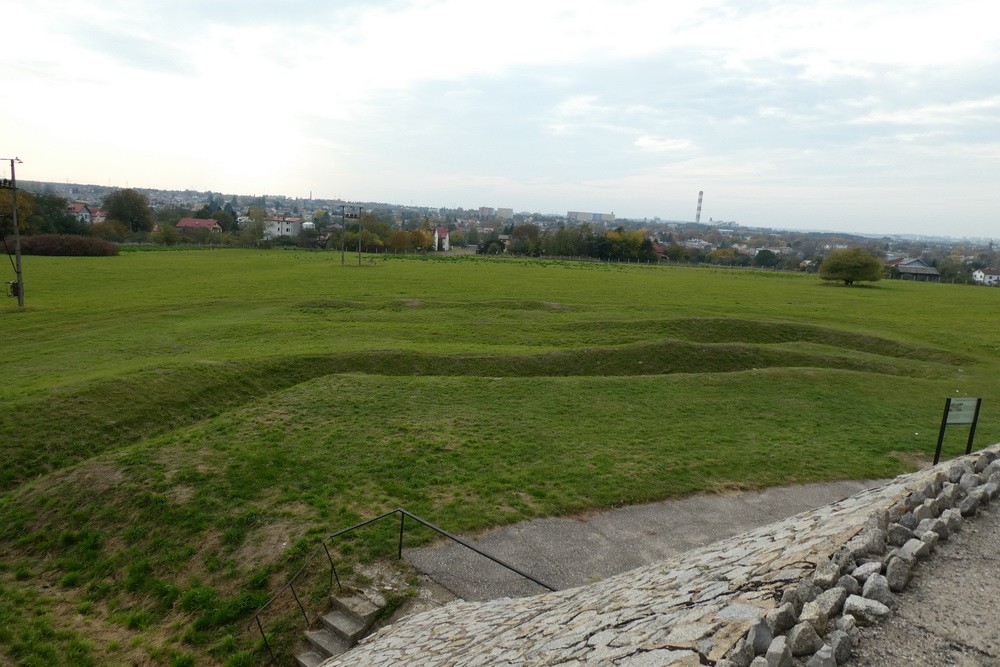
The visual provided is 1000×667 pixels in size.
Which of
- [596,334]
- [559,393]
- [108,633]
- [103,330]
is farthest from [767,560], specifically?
[103,330]

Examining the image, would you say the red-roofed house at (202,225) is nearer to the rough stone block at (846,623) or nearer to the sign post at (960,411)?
the sign post at (960,411)

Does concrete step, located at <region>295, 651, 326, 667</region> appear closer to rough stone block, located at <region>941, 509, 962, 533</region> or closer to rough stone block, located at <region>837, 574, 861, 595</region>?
rough stone block, located at <region>837, 574, 861, 595</region>

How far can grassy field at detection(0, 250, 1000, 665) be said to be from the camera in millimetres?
9734

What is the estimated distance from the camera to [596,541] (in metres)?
10.5

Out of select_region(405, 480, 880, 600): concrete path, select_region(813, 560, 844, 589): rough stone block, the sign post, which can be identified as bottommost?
select_region(405, 480, 880, 600): concrete path

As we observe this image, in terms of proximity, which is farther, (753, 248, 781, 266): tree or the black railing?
(753, 248, 781, 266): tree

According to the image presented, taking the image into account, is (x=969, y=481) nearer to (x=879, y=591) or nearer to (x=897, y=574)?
(x=897, y=574)

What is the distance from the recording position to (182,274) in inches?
2197

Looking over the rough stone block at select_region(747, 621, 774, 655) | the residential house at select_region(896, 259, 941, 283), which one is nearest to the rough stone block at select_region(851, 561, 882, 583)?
the rough stone block at select_region(747, 621, 774, 655)

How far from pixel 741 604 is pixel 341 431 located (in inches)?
472

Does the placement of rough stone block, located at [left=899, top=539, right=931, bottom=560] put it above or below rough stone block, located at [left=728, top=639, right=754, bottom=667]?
above

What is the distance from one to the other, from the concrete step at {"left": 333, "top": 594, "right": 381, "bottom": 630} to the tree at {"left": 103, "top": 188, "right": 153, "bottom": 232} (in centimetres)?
13276

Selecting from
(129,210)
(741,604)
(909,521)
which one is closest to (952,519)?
(909,521)

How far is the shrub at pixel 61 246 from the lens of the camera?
70.2 m
